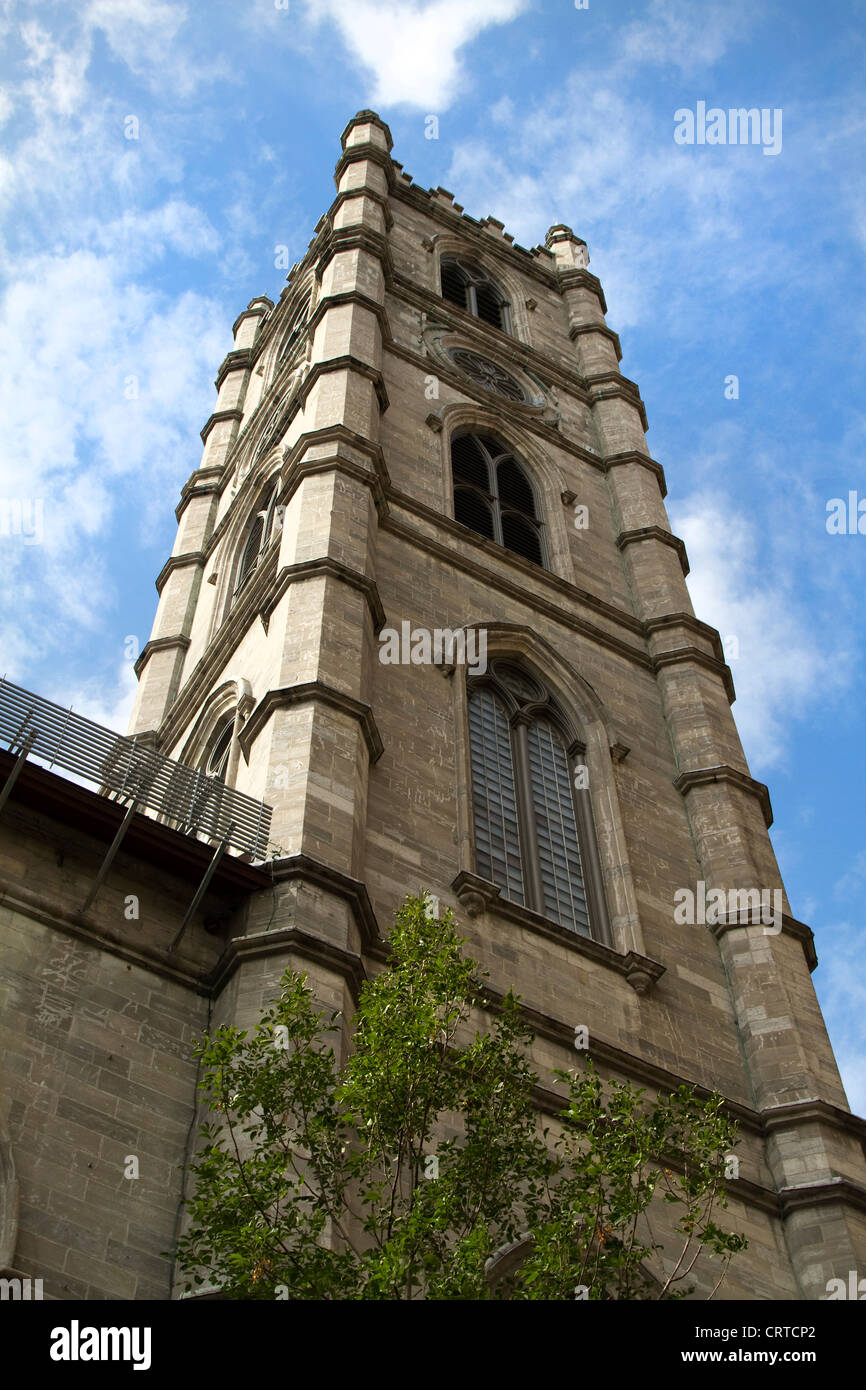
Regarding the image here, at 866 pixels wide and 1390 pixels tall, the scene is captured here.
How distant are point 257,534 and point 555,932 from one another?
13.5 meters

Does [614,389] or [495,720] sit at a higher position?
[614,389]

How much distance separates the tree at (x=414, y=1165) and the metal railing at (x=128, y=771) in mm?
3769

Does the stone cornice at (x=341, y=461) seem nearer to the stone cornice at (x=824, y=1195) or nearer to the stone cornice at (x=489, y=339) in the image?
the stone cornice at (x=489, y=339)

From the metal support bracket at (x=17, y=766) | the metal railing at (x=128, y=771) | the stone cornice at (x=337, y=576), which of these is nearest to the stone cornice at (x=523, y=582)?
the stone cornice at (x=337, y=576)

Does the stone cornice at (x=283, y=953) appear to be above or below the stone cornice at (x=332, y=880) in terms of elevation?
below

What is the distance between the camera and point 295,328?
36906 millimetres

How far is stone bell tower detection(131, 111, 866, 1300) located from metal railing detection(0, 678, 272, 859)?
388 millimetres

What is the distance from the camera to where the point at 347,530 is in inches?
840

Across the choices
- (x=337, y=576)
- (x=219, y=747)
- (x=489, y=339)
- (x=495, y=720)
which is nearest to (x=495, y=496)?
(x=495, y=720)

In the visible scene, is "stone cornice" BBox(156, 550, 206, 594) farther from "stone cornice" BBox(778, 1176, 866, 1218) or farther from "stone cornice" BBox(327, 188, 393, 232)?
"stone cornice" BBox(778, 1176, 866, 1218)

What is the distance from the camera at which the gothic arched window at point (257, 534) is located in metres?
26.8

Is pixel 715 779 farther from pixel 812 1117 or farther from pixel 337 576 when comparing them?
pixel 812 1117
